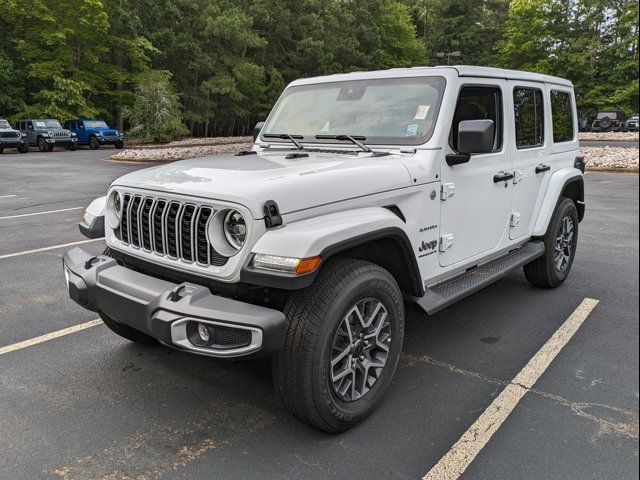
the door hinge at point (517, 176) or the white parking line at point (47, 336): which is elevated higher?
the door hinge at point (517, 176)

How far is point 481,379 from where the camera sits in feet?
11.5

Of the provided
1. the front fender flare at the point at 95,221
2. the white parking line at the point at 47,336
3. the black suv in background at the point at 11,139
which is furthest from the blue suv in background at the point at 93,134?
the front fender flare at the point at 95,221

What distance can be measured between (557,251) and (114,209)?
4.06 m

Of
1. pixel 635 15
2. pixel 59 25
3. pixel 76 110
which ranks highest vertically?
→ pixel 59 25

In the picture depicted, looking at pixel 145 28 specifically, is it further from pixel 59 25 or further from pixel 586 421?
pixel 586 421

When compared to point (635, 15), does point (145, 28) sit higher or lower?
higher

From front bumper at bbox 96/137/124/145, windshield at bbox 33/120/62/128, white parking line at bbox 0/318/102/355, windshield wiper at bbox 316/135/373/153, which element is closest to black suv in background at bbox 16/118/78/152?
windshield at bbox 33/120/62/128

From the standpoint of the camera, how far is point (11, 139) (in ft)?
91.7

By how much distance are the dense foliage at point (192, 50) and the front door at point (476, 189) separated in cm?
2410

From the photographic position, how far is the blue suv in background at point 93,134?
31922mm

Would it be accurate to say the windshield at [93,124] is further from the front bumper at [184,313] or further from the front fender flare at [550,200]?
the front bumper at [184,313]

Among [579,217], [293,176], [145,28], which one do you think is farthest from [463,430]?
[145,28]

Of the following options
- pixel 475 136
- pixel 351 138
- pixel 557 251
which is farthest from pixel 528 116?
pixel 351 138

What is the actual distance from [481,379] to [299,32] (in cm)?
4609
